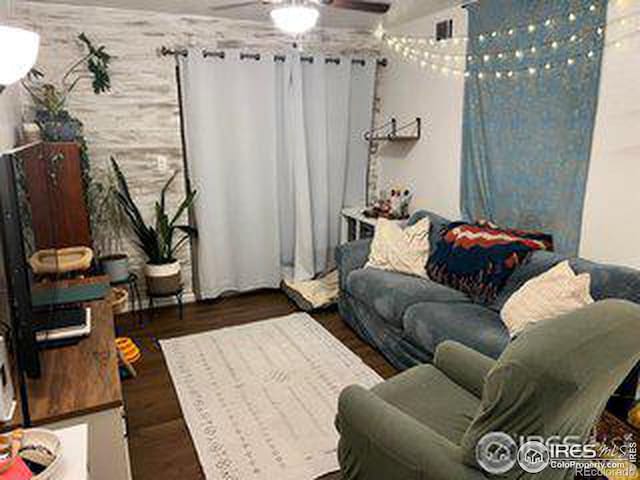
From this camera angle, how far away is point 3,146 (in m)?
2.31

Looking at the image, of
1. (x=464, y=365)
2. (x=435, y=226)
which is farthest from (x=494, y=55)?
(x=464, y=365)

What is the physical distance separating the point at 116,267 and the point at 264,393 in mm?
1598

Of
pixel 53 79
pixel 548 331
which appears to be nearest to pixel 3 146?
pixel 53 79

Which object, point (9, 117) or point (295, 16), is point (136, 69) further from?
point (295, 16)

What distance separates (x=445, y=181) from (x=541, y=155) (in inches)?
37.0

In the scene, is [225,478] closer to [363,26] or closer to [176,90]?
[176,90]

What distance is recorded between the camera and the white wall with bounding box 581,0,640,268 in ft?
7.59

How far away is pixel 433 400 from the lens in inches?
68.9

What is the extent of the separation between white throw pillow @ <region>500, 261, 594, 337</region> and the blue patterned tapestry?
55 cm

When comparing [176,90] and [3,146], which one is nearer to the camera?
[3,146]

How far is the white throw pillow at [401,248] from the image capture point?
10.5ft

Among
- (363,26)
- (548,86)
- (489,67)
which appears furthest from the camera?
(363,26)

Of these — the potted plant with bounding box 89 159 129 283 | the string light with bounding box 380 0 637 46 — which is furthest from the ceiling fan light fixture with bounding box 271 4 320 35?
the potted plant with bounding box 89 159 129 283

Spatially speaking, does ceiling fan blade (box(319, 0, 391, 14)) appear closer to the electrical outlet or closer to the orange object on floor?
the electrical outlet
